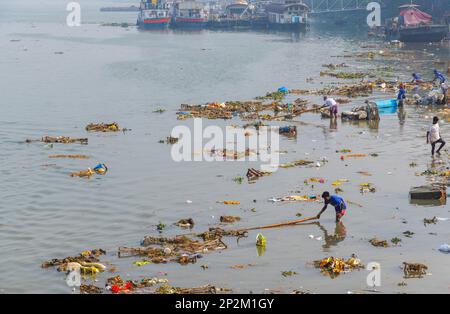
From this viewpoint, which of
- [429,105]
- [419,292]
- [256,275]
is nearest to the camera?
[419,292]

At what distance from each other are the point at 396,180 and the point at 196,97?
73.2 ft

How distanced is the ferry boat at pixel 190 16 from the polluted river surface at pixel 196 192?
56026mm

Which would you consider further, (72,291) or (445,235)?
(445,235)

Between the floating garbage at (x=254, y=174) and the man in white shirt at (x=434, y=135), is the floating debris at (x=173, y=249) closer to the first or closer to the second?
the floating garbage at (x=254, y=174)

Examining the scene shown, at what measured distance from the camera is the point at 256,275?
693 inches

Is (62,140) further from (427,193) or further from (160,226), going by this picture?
(427,193)

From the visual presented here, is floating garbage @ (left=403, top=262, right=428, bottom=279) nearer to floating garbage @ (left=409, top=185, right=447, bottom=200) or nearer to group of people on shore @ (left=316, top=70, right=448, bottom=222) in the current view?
group of people on shore @ (left=316, top=70, right=448, bottom=222)

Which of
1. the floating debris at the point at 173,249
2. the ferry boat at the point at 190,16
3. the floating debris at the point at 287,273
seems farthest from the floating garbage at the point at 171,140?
the ferry boat at the point at 190,16

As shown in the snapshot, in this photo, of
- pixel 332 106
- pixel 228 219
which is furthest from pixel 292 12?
pixel 228 219

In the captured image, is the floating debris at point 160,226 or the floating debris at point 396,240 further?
the floating debris at point 160,226

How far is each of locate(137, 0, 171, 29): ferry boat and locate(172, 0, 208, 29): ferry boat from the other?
2.07 meters

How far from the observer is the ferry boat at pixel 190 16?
107562 mm
